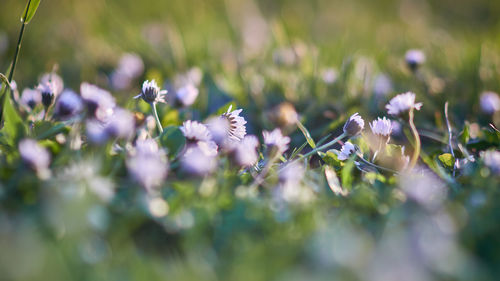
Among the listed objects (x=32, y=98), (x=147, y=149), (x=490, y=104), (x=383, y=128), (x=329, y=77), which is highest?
(x=32, y=98)

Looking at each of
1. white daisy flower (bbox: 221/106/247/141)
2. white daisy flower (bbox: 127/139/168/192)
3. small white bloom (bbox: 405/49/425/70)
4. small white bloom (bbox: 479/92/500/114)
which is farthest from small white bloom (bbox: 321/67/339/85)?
white daisy flower (bbox: 127/139/168/192)

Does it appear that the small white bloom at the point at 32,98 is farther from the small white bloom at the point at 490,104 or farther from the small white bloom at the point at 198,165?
the small white bloom at the point at 490,104

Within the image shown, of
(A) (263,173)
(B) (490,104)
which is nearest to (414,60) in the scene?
(B) (490,104)

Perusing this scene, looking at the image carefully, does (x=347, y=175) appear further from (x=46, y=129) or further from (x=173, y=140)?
(x=46, y=129)

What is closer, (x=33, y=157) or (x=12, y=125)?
(x=33, y=157)

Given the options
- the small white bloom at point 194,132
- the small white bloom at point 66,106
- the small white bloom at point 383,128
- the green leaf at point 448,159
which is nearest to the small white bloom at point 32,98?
the small white bloom at point 66,106

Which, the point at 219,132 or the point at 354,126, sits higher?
the point at 219,132
